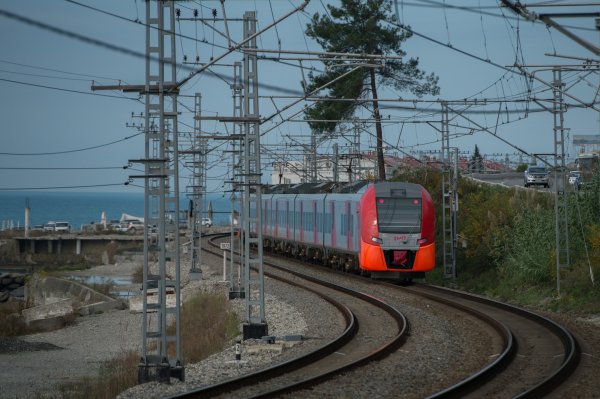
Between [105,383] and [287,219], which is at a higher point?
[287,219]

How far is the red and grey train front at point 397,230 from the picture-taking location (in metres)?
30.2

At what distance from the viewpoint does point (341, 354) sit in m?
18.6

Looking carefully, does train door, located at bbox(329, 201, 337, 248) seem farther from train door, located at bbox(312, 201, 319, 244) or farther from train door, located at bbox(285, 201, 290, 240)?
train door, located at bbox(285, 201, 290, 240)

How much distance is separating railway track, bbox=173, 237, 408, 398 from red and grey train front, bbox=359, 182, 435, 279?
58.8 inches

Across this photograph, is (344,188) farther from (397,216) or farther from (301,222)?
(301,222)

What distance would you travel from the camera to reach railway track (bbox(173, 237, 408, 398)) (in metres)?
14.7

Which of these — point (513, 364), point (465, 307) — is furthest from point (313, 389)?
point (465, 307)

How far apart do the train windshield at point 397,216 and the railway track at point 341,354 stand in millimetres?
2214

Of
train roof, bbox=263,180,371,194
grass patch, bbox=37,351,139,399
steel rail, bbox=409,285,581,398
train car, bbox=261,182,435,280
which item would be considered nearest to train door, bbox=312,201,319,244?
train roof, bbox=263,180,371,194

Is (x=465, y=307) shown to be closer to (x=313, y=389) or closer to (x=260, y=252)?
(x=260, y=252)

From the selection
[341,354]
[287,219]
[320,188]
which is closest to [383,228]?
[320,188]

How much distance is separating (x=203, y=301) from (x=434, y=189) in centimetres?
1909

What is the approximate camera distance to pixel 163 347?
16094mm

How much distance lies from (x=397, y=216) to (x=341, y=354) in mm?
12160
